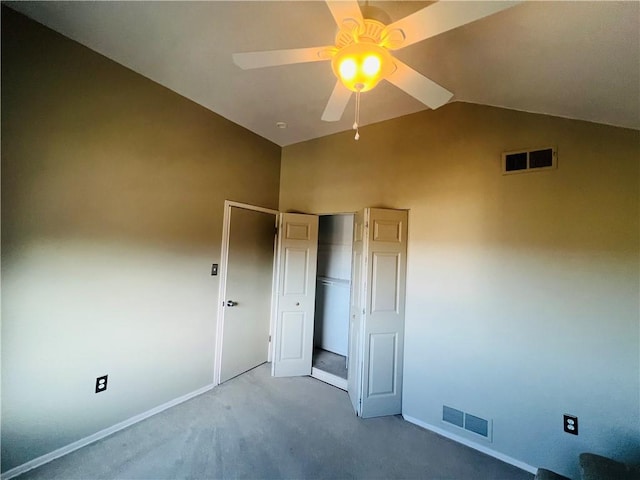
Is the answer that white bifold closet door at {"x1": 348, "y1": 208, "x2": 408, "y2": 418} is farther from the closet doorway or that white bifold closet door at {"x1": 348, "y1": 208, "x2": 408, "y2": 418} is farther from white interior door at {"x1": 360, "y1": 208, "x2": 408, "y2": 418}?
the closet doorway

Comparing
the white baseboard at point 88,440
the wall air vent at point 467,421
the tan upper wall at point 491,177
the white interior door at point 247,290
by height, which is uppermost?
the tan upper wall at point 491,177

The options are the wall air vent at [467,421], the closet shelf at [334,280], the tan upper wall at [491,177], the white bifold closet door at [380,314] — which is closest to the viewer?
the tan upper wall at [491,177]

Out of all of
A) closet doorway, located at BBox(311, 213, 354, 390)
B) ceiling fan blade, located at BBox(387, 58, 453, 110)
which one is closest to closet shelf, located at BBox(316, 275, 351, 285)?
closet doorway, located at BBox(311, 213, 354, 390)

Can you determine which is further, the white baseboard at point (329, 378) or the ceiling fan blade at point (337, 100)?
the white baseboard at point (329, 378)

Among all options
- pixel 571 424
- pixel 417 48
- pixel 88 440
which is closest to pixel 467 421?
pixel 571 424

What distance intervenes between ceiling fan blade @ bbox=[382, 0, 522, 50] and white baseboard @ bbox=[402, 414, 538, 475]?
2.76m

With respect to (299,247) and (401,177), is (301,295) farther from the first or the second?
(401,177)

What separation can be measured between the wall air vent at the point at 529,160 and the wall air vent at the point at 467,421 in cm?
197

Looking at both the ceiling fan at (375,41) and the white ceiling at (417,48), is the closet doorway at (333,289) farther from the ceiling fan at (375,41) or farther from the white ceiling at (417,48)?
the ceiling fan at (375,41)

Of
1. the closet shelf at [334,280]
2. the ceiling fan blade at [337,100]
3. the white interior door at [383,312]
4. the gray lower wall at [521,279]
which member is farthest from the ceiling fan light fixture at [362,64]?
the closet shelf at [334,280]

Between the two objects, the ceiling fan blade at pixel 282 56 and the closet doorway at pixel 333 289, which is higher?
the ceiling fan blade at pixel 282 56

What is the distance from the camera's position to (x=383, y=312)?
248cm

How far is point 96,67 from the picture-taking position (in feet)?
6.42

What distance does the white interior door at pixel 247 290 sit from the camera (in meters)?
2.95
